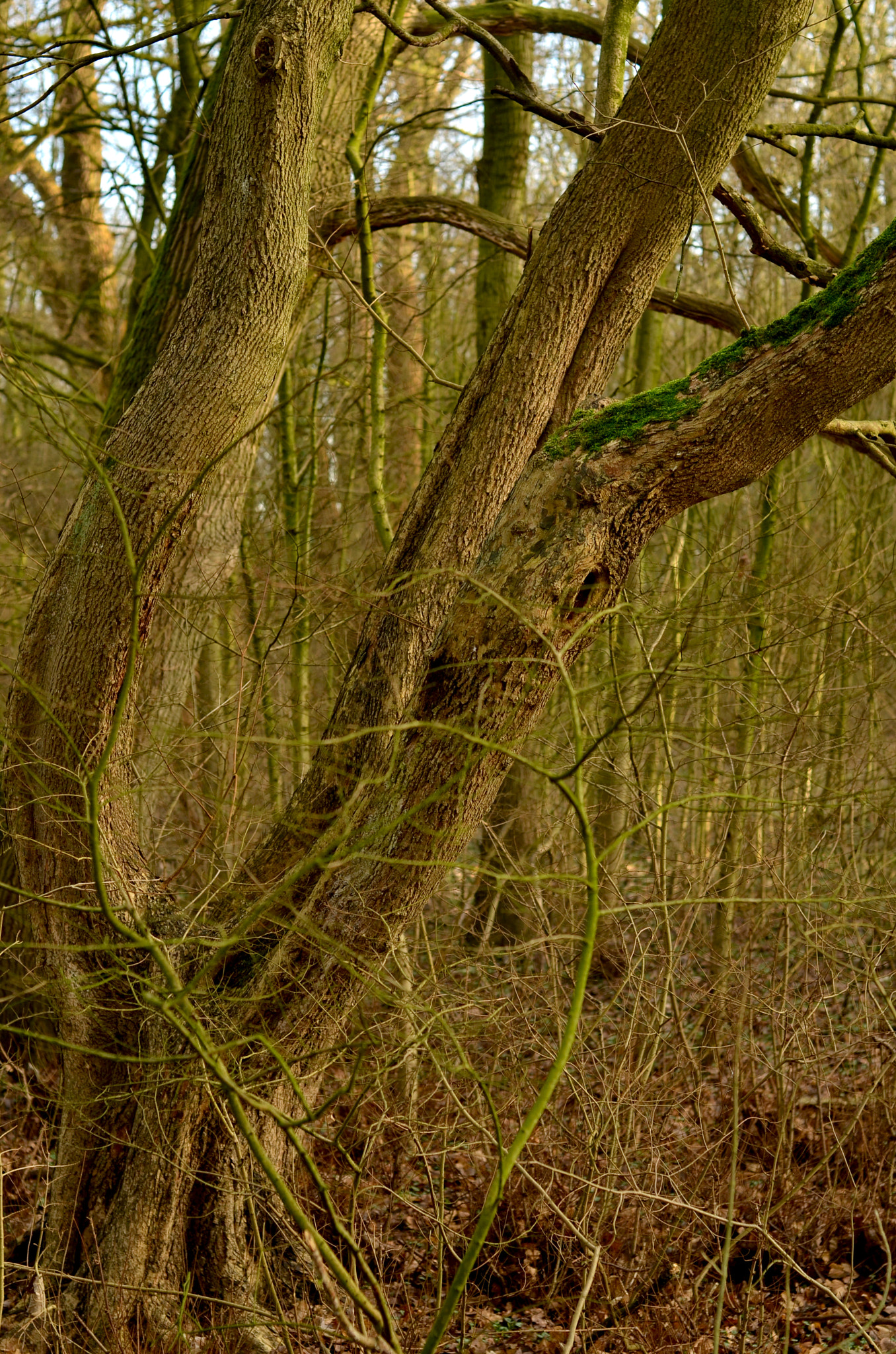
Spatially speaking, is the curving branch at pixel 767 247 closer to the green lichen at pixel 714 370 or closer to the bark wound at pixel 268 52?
the green lichen at pixel 714 370

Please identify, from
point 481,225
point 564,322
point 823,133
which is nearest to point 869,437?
point 823,133

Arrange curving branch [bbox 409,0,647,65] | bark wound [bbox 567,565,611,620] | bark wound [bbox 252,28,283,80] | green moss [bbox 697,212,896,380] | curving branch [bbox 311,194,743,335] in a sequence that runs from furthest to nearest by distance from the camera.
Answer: curving branch [bbox 409,0,647,65]
curving branch [bbox 311,194,743,335]
bark wound [bbox 252,28,283,80]
bark wound [bbox 567,565,611,620]
green moss [bbox 697,212,896,380]

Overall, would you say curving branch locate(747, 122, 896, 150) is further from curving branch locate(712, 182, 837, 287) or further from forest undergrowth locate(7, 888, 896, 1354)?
forest undergrowth locate(7, 888, 896, 1354)

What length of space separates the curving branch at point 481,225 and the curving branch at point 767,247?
549 mm

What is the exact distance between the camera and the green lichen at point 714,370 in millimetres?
2963

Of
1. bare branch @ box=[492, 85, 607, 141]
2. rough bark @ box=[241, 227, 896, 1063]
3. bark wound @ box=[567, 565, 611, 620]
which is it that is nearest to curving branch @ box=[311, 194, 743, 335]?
bare branch @ box=[492, 85, 607, 141]

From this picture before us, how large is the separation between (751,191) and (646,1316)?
517 cm

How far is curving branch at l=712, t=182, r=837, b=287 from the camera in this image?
4.24 m

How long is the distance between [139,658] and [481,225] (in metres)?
2.59

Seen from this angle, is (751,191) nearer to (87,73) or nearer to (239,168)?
(239,168)

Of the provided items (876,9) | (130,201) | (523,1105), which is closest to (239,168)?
(523,1105)

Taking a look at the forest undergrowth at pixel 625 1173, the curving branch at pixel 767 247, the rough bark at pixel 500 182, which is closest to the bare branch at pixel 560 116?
the curving branch at pixel 767 247

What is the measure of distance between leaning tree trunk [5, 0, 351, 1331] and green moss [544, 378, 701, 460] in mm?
1352

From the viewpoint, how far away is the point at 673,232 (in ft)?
12.8
